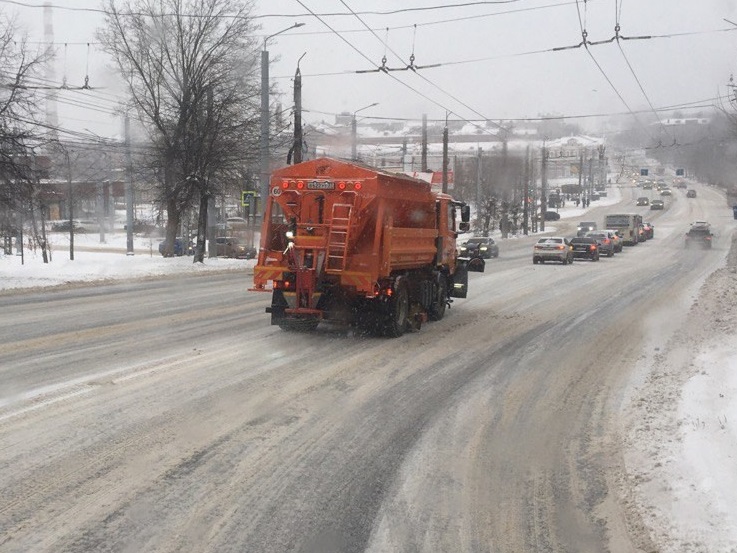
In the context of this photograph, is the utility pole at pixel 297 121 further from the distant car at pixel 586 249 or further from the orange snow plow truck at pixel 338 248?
the distant car at pixel 586 249

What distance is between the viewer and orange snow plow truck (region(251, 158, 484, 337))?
41.1 feet

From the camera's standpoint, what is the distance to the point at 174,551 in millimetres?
4395

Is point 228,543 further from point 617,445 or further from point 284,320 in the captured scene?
point 284,320

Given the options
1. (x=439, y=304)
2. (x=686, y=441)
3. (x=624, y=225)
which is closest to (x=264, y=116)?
(x=439, y=304)

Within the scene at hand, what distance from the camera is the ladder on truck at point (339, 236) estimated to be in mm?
12484

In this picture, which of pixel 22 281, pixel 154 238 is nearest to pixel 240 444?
pixel 22 281

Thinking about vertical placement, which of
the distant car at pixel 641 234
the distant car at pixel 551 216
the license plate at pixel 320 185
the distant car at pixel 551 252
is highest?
the distant car at pixel 551 216

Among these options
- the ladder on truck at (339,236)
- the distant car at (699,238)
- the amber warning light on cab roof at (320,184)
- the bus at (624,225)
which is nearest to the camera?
the ladder on truck at (339,236)

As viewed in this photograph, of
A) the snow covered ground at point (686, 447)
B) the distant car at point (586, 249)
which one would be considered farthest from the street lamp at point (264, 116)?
the snow covered ground at point (686, 447)

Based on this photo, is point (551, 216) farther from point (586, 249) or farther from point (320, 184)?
point (320, 184)

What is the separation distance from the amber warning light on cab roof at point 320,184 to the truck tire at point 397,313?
1.96m

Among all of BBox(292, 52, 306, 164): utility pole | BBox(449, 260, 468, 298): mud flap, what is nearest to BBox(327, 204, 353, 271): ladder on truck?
BBox(449, 260, 468, 298): mud flap

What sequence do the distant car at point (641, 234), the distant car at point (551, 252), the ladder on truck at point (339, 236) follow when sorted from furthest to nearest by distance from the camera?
the distant car at point (641, 234) < the distant car at point (551, 252) < the ladder on truck at point (339, 236)

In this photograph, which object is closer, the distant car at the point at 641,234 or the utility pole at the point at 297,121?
the utility pole at the point at 297,121
